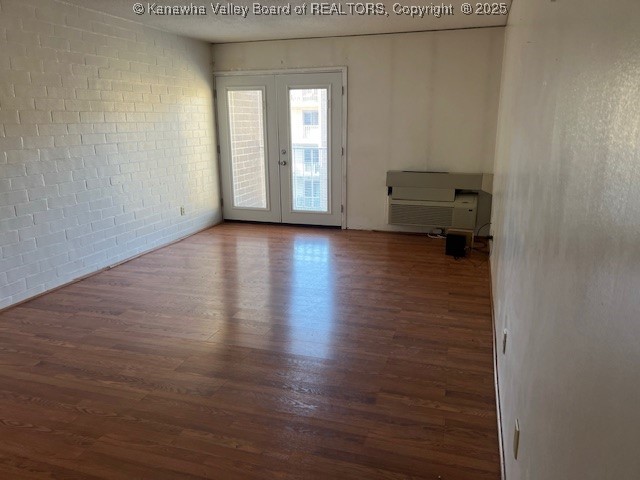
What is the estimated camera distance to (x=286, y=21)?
4918mm

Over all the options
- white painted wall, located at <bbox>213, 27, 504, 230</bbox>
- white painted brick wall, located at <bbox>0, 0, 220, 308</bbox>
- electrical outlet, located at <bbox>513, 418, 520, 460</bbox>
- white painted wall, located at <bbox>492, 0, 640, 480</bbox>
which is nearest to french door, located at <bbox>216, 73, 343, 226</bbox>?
white painted wall, located at <bbox>213, 27, 504, 230</bbox>

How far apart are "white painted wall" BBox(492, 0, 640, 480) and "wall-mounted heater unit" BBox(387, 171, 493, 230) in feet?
13.1

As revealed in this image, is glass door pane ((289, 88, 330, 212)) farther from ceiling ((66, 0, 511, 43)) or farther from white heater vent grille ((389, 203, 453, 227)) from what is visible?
white heater vent grille ((389, 203, 453, 227))

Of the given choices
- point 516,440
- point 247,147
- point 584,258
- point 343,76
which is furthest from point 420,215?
point 584,258

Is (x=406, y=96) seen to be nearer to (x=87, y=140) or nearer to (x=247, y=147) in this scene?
(x=247, y=147)

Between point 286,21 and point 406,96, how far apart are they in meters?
1.73

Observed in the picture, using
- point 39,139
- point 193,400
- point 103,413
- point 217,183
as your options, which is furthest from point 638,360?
point 217,183

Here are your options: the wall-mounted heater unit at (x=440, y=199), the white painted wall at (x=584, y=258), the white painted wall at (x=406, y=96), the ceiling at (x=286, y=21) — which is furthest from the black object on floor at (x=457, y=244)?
the white painted wall at (x=584, y=258)

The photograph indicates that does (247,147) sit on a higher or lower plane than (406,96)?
lower

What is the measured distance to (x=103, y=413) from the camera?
2385mm

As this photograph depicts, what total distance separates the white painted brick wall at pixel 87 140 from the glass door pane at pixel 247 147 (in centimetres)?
57

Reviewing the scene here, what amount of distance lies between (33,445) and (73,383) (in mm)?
525

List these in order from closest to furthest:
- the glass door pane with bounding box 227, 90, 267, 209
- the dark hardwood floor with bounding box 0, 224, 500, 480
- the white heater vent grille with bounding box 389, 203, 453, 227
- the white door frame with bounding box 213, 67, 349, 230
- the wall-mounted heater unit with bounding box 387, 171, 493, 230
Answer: the dark hardwood floor with bounding box 0, 224, 500, 480, the wall-mounted heater unit with bounding box 387, 171, 493, 230, the white heater vent grille with bounding box 389, 203, 453, 227, the white door frame with bounding box 213, 67, 349, 230, the glass door pane with bounding box 227, 90, 267, 209

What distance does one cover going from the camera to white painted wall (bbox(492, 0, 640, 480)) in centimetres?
67
